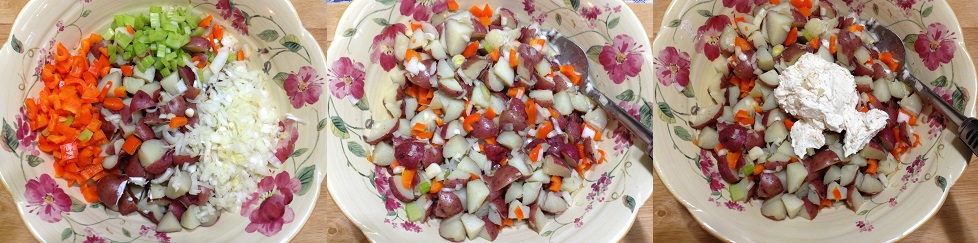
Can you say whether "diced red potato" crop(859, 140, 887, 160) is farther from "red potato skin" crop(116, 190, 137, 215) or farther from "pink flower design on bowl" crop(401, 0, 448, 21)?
"red potato skin" crop(116, 190, 137, 215)

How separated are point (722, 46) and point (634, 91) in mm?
296

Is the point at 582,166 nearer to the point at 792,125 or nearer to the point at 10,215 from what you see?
the point at 792,125

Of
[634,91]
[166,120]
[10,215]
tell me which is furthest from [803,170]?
[10,215]

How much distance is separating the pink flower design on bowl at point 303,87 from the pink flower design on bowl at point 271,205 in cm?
19

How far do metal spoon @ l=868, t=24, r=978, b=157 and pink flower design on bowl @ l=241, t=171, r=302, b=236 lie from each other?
1.58m

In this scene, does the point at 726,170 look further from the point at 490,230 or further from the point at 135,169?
the point at 135,169

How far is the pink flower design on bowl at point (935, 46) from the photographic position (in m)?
1.55

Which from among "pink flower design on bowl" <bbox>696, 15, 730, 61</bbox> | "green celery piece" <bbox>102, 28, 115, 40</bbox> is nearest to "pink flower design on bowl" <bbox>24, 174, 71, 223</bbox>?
"green celery piece" <bbox>102, 28, 115, 40</bbox>

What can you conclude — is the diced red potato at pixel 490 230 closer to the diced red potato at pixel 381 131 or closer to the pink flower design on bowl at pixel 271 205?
the diced red potato at pixel 381 131

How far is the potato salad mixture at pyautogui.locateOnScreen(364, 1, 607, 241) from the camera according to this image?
1.45 metres

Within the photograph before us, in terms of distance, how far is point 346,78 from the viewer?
4.82 ft

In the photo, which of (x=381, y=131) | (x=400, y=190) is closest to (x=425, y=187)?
(x=400, y=190)

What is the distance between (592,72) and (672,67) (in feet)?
0.64

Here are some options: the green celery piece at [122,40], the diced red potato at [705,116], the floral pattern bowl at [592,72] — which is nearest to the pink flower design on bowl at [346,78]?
the floral pattern bowl at [592,72]
